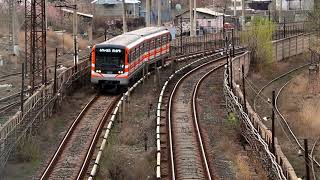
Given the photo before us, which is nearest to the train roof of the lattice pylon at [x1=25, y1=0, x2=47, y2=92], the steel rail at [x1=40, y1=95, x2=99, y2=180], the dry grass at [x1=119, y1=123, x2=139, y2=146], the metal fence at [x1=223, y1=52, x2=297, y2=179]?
the lattice pylon at [x1=25, y1=0, x2=47, y2=92]

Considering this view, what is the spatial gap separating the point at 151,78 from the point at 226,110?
8473 millimetres

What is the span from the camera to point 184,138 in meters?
20.1

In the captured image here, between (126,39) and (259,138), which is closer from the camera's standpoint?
(259,138)

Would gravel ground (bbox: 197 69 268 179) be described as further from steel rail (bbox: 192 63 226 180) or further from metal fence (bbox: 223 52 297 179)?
metal fence (bbox: 223 52 297 179)

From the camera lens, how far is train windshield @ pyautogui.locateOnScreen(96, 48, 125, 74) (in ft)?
88.9

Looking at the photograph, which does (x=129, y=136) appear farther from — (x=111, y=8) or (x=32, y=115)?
(x=111, y=8)

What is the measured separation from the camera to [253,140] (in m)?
18.5

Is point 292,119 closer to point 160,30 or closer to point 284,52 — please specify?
point 160,30

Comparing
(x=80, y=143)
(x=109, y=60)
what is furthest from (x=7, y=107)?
(x=80, y=143)

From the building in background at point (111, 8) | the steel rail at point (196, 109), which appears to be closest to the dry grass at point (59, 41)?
the steel rail at point (196, 109)

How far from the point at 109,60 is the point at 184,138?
8.43 meters

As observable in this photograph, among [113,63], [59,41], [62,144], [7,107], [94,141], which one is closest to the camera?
[62,144]

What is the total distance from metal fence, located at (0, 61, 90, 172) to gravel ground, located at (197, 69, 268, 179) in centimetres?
608

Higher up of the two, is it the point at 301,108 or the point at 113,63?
the point at 113,63
